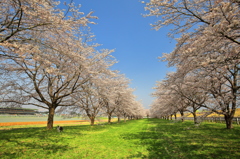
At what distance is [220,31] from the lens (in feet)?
14.2

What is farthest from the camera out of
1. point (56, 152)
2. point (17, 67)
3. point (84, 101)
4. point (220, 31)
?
point (84, 101)

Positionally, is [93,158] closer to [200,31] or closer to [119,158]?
[119,158]

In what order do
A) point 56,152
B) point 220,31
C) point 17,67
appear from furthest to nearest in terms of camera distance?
1. point 17,67
2. point 56,152
3. point 220,31

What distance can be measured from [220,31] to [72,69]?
10879 mm

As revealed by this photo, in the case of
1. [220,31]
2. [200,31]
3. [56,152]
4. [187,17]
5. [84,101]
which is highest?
[187,17]

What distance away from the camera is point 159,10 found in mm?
5637

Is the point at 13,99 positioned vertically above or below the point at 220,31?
below

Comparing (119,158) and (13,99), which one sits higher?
(13,99)

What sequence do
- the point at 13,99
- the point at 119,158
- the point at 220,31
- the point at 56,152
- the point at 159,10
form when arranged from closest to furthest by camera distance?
1. the point at 220,31
2. the point at 159,10
3. the point at 119,158
4. the point at 56,152
5. the point at 13,99

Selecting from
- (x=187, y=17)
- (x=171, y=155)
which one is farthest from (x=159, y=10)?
(x=171, y=155)

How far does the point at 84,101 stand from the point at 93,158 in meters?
15.3

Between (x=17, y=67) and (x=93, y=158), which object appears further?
(x=17, y=67)

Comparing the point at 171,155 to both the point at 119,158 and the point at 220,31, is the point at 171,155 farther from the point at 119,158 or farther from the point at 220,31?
the point at 220,31

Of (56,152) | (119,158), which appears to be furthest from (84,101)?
(119,158)
